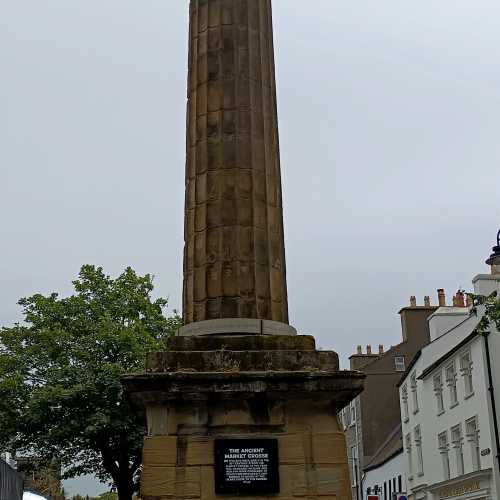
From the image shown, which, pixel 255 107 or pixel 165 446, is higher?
pixel 255 107

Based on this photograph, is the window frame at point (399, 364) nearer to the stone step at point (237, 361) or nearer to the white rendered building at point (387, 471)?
the white rendered building at point (387, 471)

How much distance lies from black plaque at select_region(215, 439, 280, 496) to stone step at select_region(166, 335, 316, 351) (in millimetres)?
1239

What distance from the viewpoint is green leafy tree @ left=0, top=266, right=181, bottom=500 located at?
26.9m

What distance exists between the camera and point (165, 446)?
900 cm

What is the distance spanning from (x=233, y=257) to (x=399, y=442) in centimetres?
4033

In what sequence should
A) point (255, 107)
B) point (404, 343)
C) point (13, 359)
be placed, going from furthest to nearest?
1. point (404, 343)
2. point (13, 359)
3. point (255, 107)

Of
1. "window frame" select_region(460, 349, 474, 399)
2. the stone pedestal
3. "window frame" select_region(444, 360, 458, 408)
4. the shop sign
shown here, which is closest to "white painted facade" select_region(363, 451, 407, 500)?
the shop sign

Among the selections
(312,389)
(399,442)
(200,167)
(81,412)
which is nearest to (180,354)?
(312,389)

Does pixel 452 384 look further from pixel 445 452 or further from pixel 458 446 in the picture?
pixel 445 452

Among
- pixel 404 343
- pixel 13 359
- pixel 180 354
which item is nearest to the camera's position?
pixel 180 354

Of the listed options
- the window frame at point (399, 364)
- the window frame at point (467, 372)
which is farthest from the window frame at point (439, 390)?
the window frame at point (399, 364)

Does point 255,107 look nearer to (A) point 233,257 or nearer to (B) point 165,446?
(A) point 233,257

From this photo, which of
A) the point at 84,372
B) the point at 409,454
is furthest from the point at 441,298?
the point at 84,372

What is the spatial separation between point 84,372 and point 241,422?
19.4 metres
